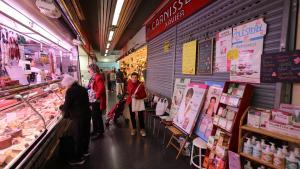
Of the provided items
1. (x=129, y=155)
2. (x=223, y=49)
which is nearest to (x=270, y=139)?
(x=223, y=49)

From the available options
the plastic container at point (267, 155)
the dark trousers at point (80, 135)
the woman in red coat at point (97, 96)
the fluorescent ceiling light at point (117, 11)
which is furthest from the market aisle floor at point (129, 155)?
the fluorescent ceiling light at point (117, 11)

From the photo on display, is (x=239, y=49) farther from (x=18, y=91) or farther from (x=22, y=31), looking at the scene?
(x=22, y=31)

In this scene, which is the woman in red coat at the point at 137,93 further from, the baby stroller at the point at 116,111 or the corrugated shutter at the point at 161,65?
the baby stroller at the point at 116,111

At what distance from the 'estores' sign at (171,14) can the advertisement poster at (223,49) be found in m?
0.73

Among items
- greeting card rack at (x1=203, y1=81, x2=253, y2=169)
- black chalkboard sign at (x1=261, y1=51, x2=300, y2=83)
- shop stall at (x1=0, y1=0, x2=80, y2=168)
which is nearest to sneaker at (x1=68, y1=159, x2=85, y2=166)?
shop stall at (x1=0, y1=0, x2=80, y2=168)

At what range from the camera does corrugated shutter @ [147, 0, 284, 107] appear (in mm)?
2123

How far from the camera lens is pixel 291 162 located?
1723mm

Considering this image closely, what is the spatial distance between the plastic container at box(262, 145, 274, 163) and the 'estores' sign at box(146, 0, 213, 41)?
7.99ft

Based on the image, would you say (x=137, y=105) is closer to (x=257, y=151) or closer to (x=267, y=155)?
(x=257, y=151)

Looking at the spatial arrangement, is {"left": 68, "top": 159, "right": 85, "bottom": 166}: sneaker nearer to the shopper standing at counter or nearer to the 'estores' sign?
the shopper standing at counter

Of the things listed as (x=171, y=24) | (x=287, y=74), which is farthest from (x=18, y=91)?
(x=171, y=24)

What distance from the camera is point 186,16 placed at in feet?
13.1

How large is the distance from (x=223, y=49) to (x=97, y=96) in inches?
127

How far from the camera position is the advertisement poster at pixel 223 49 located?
2.79 metres
